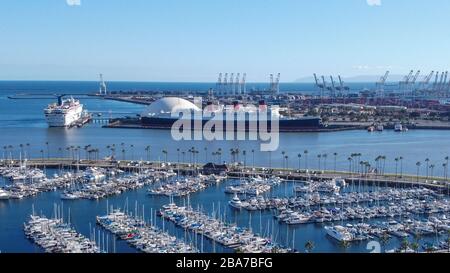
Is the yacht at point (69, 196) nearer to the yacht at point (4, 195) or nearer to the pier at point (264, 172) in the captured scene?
the yacht at point (4, 195)

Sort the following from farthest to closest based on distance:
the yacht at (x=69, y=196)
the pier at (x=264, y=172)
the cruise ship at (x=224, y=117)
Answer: the cruise ship at (x=224, y=117) < the pier at (x=264, y=172) < the yacht at (x=69, y=196)

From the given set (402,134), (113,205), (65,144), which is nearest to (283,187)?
(113,205)

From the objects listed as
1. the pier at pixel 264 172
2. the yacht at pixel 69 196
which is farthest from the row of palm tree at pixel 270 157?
the yacht at pixel 69 196

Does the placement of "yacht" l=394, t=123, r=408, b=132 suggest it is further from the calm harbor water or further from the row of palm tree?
the row of palm tree

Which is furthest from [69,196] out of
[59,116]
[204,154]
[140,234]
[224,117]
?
[59,116]

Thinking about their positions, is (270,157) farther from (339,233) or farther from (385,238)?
(385,238)

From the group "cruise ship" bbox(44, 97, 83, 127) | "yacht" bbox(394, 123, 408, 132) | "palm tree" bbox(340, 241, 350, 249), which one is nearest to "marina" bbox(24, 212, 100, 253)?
"palm tree" bbox(340, 241, 350, 249)
